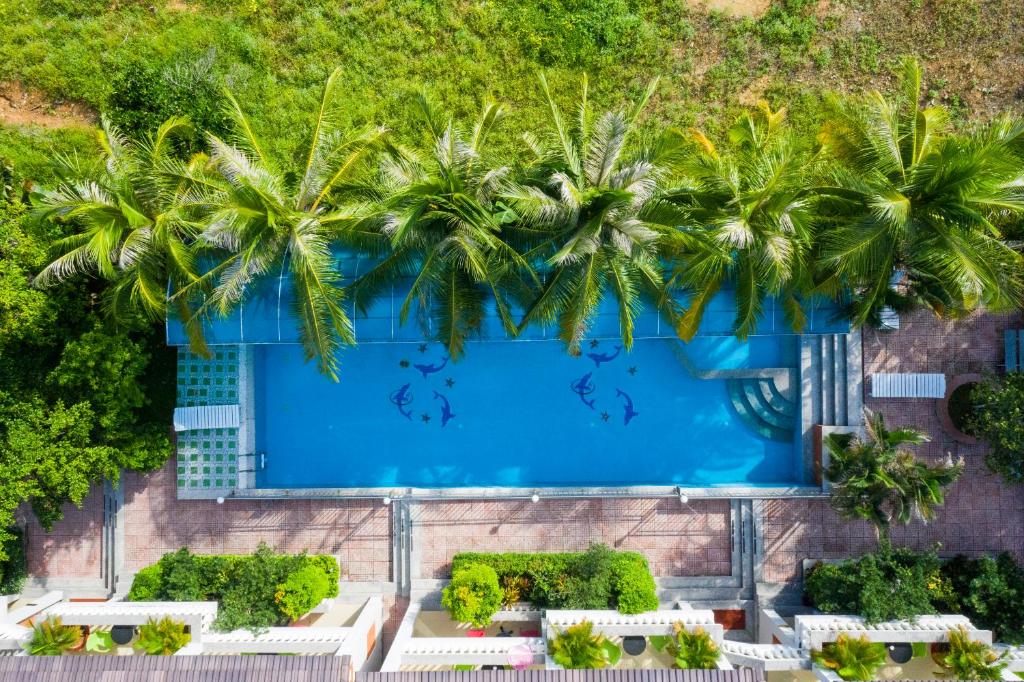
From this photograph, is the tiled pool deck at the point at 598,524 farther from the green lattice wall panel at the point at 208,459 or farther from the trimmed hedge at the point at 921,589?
the trimmed hedge at the point at 921,589

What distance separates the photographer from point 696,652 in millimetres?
14055

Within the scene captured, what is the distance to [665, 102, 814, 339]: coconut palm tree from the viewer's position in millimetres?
12108

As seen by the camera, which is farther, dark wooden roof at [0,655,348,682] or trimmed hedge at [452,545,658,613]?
trimmed hedge at [452,545,658,613]

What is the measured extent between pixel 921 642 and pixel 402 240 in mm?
14944

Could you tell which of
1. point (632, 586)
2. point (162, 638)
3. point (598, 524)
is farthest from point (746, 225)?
point (162, 638)

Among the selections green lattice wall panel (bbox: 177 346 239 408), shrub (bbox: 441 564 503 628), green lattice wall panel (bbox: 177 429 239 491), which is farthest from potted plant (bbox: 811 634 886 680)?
green lattice wall panel (bbox: 177 346 239 408)

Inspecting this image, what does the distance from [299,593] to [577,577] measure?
687cm

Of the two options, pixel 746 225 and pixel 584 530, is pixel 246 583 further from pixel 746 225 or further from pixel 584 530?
pixel 746 225

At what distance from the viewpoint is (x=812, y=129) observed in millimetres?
17438

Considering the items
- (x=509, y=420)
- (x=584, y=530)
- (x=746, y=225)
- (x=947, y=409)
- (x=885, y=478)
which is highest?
(x=746, y=225)

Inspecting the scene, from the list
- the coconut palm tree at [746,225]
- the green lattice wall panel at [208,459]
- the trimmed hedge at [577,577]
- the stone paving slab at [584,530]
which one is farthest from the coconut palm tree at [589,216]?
the green lattice wall panel at [208,459]

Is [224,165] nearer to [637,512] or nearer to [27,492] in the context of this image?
[27,492]

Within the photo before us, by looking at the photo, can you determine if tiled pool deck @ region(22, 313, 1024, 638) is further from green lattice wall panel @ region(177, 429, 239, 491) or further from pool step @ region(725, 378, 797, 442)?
pool step @ region(725, 378, 797, 442)

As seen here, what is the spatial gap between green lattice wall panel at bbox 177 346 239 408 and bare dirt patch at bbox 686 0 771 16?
16.0m
